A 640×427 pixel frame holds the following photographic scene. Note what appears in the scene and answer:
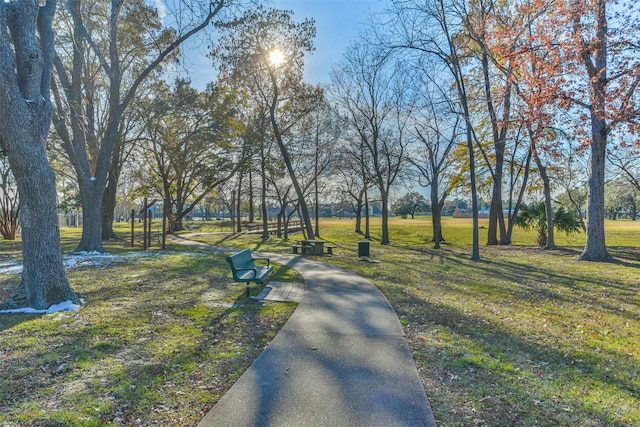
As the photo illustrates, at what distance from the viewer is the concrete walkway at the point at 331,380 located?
110 inches

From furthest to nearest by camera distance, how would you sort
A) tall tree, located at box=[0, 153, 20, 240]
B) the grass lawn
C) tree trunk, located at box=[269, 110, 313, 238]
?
1. tall tree, located at box=[0, 153, 20, 240]
2. tree trunk, located at box=[269, 110, 313, 238]
3. the grass lawn

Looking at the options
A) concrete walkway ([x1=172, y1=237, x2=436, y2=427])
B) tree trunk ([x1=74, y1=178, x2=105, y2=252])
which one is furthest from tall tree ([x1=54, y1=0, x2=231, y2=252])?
concrete walkway ([x1=172, y1=237, x2=436, y2=427])

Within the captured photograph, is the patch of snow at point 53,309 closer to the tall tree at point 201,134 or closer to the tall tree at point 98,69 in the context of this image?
the tall tree at point 98,69

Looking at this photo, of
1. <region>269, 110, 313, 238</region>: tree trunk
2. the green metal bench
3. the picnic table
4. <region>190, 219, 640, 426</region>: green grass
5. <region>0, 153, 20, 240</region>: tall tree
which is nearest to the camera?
<region>190, 219, 640, 426</region>: green grass

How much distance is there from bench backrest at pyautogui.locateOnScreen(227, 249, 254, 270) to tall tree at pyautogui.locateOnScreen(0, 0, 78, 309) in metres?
2.64

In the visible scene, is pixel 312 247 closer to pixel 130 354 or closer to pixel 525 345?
pixel 525 345

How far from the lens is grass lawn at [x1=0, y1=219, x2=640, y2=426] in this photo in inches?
117

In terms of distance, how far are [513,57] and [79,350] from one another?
11560 mm

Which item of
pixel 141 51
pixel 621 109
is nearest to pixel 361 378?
pixel 621 109

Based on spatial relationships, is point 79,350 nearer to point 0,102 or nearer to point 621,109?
point 0,102

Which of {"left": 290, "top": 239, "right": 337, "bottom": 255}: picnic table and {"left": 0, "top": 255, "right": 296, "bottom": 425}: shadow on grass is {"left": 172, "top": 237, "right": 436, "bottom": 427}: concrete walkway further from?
{"left": 290, "top": 239, "right": 337, "bottom": 255}: picnic table

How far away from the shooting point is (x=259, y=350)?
4.29 m

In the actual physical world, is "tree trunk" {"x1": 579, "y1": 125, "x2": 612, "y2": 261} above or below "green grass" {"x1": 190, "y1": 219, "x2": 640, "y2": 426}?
above

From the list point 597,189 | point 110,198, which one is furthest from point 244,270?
point 110,198
